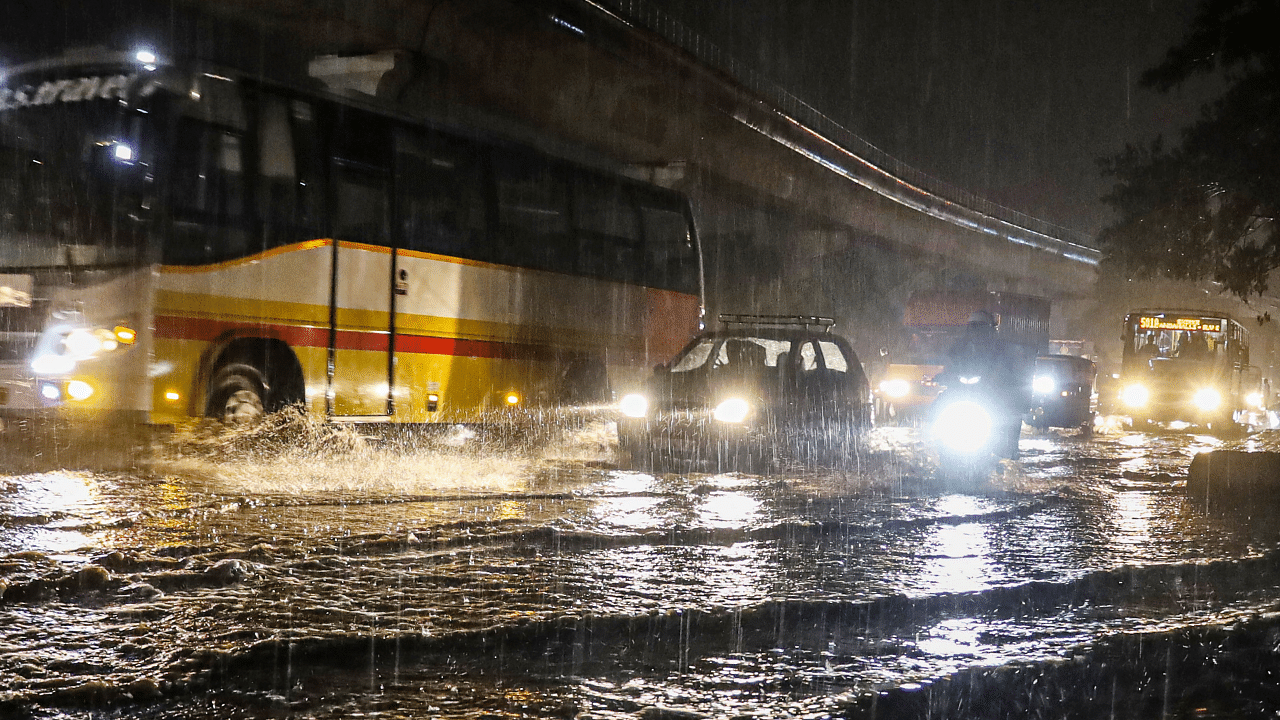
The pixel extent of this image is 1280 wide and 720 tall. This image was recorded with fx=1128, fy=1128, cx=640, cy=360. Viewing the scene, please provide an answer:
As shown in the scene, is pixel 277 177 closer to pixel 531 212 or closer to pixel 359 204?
pixel 359 204

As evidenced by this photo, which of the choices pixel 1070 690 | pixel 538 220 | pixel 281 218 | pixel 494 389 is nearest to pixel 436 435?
pixel 494 389

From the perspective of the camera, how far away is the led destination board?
1006 inches

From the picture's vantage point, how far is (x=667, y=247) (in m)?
17.1

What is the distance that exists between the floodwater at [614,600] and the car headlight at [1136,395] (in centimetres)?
1617

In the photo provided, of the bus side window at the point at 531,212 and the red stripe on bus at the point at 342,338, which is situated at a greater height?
the bus side window at the point at 531,212

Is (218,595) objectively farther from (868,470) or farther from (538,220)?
(538,220)

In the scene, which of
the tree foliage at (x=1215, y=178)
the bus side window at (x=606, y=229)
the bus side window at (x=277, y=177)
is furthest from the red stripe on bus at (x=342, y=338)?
the tree foliage at (x=1215, y=178)

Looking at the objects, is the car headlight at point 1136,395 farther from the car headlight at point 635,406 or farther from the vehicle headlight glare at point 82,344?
the vehicle headlight glare at point 82,344

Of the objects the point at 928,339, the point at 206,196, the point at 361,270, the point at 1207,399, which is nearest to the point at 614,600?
the point at 206,196

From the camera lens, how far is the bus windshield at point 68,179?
32.4ft

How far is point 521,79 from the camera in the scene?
2105cm

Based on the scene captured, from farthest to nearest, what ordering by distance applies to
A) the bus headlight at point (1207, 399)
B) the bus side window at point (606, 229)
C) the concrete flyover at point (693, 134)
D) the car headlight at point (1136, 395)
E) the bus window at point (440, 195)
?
1. the car headlight at point (1136, 395)
2. the bus headlight at point (1207, 399)
3. the concrete flyover at point (693, 134)
4. the bus side window at point (606, 229)
5. the bus window at point (440, 195)

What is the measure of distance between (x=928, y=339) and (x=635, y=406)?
13803mm

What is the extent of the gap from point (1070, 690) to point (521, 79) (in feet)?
60.1
